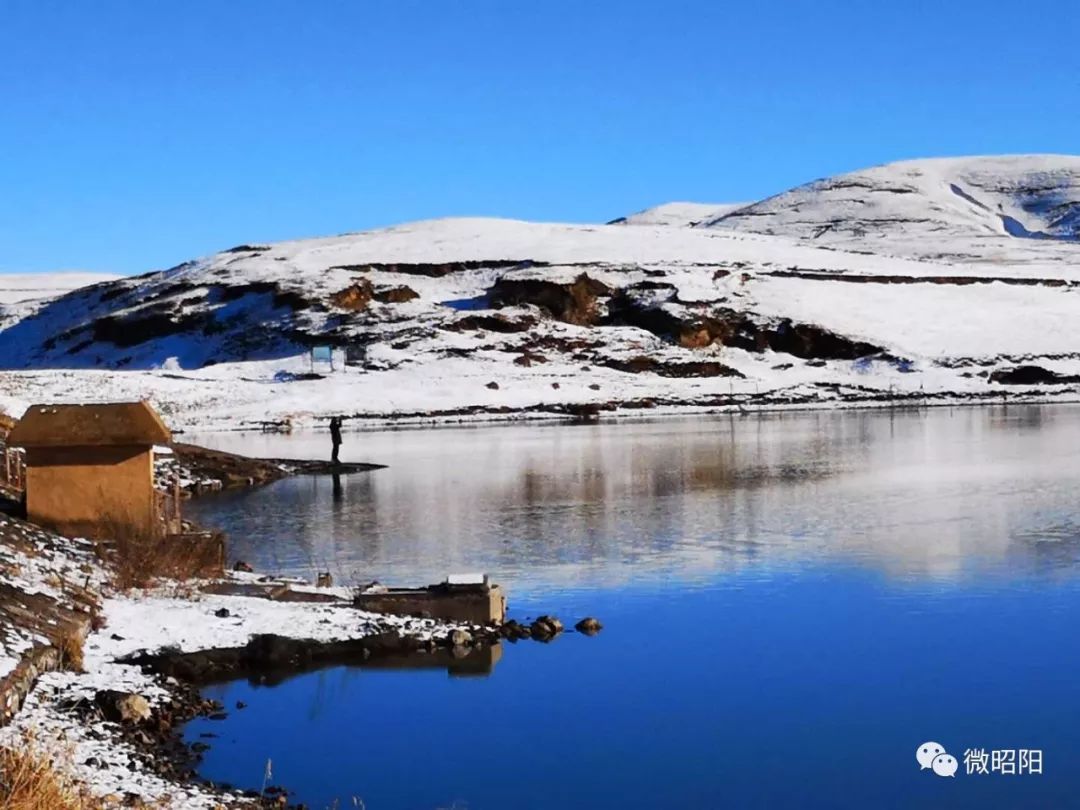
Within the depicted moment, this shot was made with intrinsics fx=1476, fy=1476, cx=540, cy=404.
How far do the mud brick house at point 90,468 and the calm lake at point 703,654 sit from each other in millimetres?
2428

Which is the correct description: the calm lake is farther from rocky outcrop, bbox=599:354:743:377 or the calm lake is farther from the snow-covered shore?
rocky outcrop, bbox=599:354:743:377

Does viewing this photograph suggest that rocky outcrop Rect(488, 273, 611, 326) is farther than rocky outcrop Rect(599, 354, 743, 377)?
Yes

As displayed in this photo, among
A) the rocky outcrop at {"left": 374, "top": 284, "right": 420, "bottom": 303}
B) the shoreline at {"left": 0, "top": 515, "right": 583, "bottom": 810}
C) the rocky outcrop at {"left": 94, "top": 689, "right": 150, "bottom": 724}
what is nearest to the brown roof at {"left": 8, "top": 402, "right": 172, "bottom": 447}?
the shoreline at {"left": 0, "top": 515, "right": 583, "bottom": 810}

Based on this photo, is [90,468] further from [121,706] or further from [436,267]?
[436,267]

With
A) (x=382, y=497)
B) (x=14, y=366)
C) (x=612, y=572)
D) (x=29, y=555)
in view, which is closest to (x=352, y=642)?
(x=29, y=555)

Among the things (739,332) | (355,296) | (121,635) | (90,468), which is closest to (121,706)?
(121,635)

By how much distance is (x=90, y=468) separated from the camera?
71.4 ft

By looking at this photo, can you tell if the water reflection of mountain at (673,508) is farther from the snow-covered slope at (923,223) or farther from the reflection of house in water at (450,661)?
the snow-covered slope at (923,223)

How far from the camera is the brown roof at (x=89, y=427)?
21.2 m

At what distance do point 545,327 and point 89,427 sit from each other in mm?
77496

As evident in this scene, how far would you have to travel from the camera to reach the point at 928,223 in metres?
176

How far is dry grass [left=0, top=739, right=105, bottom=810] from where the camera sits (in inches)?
284

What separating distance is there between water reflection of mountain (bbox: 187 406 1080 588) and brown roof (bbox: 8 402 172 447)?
308cm
